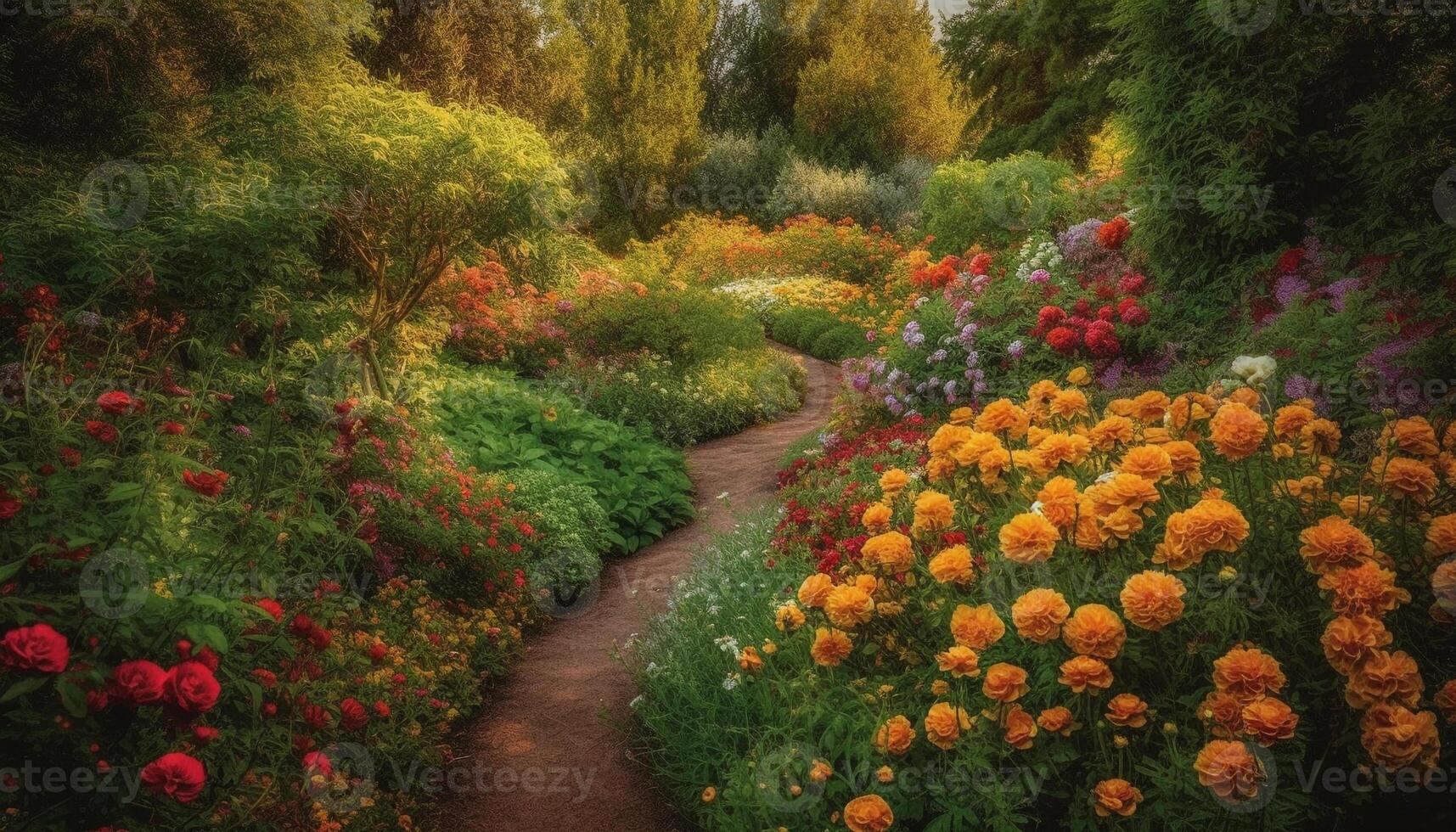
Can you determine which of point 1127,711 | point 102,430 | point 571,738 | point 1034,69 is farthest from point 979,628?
point 1034,69

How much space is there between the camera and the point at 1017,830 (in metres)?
2.30

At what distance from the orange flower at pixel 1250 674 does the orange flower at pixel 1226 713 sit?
0.06 feet

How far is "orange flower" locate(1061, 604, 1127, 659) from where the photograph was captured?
2.17 metres

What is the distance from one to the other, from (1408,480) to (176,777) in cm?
326

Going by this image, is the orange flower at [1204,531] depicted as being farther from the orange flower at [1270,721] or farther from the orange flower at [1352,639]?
the orange flower at [1270,721]

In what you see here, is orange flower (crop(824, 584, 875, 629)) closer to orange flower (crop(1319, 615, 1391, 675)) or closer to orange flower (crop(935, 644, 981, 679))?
orange flower (crop(935, 644, 981, 679))

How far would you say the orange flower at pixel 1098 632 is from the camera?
2.17 metres

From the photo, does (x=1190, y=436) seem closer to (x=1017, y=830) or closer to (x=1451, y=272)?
(x=1017, y=830)

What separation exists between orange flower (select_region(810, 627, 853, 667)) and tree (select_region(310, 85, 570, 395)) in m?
4.25

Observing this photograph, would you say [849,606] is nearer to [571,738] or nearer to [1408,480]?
[1408,480]

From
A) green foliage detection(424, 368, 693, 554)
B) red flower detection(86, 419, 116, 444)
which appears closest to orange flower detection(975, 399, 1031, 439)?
red flower detection(86, 419, 116, 444)

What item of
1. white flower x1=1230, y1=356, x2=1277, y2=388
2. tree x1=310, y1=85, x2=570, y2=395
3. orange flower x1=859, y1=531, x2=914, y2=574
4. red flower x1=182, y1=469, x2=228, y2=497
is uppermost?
tree x1=310, y1=85, x2=570, y2=395

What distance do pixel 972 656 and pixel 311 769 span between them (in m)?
2.01

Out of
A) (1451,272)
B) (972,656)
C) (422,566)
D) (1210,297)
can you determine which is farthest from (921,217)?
(972,656)
